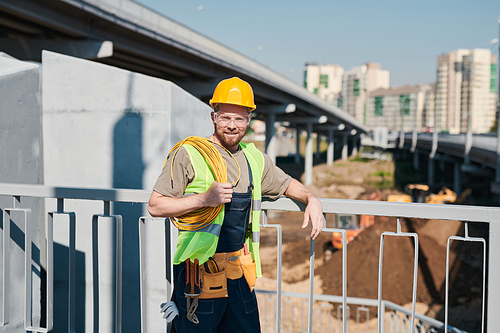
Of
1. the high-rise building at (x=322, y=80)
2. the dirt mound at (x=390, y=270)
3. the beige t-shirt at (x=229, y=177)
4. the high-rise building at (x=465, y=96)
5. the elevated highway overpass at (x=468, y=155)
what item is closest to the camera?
the beige t-shirt at (x=229, y=177)

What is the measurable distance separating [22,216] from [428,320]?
601 centimetres

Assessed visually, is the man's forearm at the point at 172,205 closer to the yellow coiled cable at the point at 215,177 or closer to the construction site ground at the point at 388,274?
the yellow coiled cable at the point at 215,177

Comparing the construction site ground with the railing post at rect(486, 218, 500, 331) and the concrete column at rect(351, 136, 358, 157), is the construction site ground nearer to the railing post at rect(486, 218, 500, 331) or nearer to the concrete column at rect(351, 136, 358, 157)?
the railing post at rect(486, 218, 500, 331)

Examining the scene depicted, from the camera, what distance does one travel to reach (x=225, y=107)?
282cm

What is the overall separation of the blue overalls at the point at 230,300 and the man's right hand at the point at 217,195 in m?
0.22

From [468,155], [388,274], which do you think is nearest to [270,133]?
[468,155]

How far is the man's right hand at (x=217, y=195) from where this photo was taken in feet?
8.29

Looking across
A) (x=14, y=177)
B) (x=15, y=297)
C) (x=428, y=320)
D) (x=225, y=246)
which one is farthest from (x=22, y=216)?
(x=428, y=320)

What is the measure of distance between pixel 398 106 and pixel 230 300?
558ft

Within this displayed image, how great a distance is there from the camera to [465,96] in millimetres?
129125

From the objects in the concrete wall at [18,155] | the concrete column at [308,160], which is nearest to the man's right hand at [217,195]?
the concrete wall at [18,155]

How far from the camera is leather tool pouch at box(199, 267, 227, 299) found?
2.75 meters

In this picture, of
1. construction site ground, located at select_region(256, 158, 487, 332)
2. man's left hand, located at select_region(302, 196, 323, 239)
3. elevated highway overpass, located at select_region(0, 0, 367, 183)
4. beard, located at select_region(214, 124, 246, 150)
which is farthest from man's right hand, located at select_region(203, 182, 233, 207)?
elevated highway overpass, located at select_region(0, 0, 367, 183)

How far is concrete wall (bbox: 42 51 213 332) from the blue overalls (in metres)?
2.38
